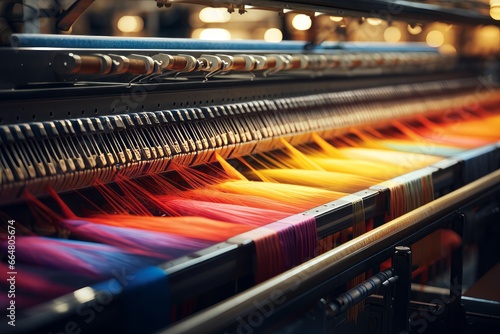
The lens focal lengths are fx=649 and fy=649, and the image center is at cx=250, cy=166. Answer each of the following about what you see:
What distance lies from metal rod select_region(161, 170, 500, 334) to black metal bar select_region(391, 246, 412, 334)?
7 cm

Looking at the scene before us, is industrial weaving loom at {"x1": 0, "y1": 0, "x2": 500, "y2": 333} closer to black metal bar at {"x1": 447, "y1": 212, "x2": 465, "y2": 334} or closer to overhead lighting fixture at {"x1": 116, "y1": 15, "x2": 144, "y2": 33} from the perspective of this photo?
black metal bar at {"x1": 447, "y1": 212, "x2": 465, "y2": 334}

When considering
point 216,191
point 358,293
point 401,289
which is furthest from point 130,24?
point 358,293

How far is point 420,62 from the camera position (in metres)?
4.70

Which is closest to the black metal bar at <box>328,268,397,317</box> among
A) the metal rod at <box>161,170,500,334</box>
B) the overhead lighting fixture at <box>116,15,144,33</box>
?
the metal rod at <box>161,170,500,334</box>

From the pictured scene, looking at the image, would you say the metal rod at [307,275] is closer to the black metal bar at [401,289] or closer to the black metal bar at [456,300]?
A: the black metal bar at [401,289]

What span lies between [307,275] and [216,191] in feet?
2.14

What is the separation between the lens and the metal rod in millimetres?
1434

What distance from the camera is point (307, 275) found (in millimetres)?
1750

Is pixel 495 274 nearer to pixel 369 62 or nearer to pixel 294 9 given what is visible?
pixel 369 62

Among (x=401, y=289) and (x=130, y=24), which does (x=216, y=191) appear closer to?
(x=401, y=289)

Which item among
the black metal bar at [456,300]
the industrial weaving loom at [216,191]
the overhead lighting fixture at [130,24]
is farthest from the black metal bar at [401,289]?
the overhead lighting fixture at [130,24]

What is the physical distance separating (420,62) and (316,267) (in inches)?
128

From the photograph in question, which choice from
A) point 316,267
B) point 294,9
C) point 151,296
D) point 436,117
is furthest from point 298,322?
point 436,117

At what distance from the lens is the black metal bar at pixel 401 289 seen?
227 centimetres
